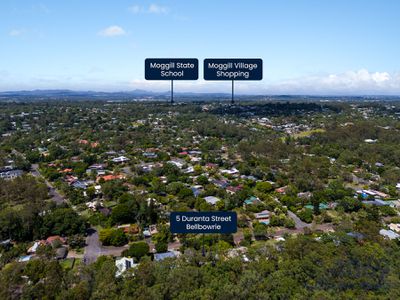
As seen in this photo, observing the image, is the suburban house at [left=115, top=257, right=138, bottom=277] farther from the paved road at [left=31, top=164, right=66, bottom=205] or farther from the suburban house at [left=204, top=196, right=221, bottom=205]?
the paved road at [left=31, top=164, right=66, bottom=205]

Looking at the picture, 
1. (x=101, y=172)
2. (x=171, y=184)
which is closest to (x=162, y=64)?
(x=171, y=184)

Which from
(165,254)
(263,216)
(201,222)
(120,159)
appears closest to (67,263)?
(165,254)

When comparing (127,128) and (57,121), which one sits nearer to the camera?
(127,128)

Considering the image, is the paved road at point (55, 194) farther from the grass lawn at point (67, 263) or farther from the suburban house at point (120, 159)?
the grass lawn at point (67, 263)

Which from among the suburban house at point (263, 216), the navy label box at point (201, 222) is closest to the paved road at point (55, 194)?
the suburban house at point (263, 216)

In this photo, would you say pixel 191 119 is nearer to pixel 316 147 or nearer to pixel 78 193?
pixel 316 147

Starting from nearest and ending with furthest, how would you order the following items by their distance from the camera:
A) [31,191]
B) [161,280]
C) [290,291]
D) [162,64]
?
[162,64], [290,291], [161,280], [31,191]

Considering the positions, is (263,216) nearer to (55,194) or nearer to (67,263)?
(67,263)

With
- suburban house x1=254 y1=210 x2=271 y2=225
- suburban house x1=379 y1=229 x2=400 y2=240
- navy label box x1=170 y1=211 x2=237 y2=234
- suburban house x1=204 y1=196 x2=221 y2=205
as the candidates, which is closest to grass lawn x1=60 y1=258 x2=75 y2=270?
navy label box x1=170 y1=211 x2=237 y2=234

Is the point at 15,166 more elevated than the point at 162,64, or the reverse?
the point at 162,64
